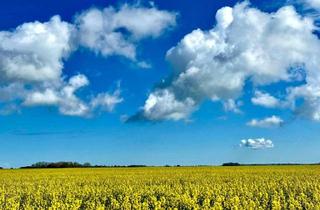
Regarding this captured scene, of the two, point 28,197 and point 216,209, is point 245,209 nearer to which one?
point 216,209

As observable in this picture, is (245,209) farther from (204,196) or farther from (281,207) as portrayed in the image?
(204,196)

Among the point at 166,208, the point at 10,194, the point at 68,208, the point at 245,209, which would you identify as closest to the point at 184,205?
the point at 166,208

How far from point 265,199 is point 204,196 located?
3177mm

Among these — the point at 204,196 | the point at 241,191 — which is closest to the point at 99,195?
the point at 204,196

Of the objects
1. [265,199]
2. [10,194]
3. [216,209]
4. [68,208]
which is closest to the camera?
[216,209]

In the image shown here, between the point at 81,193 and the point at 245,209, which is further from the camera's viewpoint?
the point at 81,193

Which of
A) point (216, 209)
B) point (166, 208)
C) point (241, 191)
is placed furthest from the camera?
point (241, 191)

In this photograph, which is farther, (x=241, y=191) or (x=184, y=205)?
(x=241, y=191)

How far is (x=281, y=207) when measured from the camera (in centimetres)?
2141

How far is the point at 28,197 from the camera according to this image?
1102 inches

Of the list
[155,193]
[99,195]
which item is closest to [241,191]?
[155,193]

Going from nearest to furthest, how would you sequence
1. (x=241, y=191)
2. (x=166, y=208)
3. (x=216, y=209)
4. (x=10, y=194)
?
(x=216, y=209)
(x=166, y=208)
(x=241, y=191)
(x=10, y=194)

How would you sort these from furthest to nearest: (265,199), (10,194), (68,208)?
(10,194)
(265,199)
(68,208)

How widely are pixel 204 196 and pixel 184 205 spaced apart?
3728 mm
